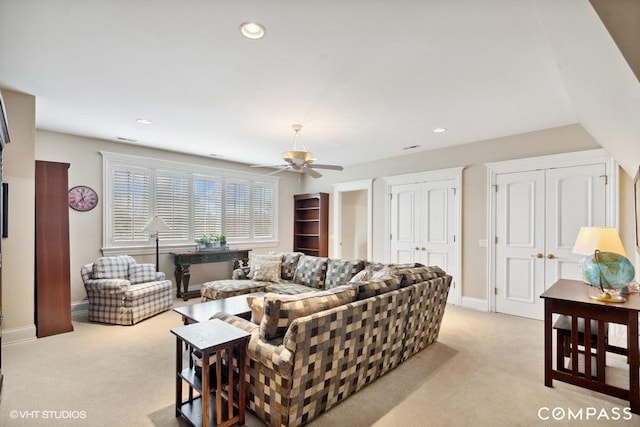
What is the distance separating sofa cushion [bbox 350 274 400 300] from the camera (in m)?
2.37

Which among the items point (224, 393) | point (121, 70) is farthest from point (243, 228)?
point (224, 393)

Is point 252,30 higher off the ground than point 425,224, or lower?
higher

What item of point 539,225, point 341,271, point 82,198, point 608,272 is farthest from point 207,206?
point 608,272

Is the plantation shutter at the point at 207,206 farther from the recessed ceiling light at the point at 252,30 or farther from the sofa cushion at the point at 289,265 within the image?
the recessed ceiling light at the point at 252,30

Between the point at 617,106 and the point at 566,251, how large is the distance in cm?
259

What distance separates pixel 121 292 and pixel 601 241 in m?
5.34

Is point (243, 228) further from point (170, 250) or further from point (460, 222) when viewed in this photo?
point (460, 222)

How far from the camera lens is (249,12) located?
1.87 metres

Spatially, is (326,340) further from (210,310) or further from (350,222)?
(350,222)

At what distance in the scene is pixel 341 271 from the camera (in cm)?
425

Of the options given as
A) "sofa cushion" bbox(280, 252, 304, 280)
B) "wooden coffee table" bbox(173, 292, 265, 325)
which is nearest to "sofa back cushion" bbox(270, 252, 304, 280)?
"sofa cushion" bbox(280, 252, 304, 280)

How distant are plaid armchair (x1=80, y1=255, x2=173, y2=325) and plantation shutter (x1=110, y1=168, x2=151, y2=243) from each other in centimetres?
62

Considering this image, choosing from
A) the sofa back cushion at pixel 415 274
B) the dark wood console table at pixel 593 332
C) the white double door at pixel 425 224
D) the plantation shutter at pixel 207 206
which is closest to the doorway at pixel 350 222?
the white double door at pixel 425 224

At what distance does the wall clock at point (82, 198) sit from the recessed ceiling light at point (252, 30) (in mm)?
4108
